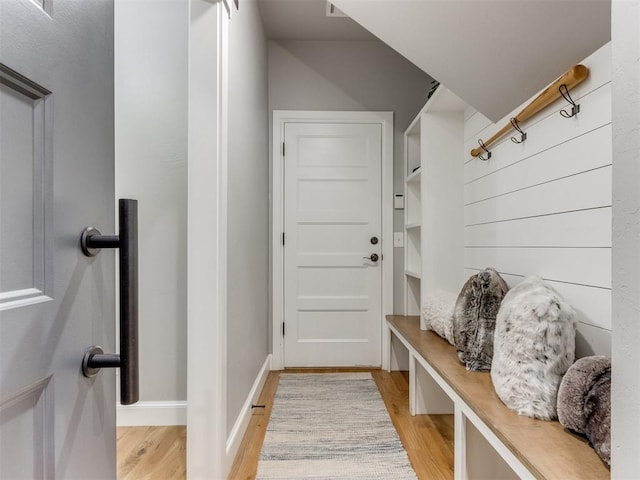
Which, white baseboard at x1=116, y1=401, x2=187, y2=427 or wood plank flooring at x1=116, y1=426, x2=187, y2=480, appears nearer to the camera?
wood plank flooring at x1=116, y1=426, x2=187, y2=480

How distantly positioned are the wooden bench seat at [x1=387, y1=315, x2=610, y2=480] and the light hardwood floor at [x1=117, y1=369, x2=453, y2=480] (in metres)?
0.33

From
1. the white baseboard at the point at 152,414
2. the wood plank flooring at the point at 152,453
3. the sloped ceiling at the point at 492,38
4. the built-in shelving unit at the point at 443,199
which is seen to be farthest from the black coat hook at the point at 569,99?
the white baseboard at the point at 152,414

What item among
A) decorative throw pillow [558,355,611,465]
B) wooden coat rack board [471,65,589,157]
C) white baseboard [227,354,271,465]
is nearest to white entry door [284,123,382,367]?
white baseboard [227,354,271,465]

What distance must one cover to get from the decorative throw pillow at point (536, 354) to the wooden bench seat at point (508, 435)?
0.15 ft

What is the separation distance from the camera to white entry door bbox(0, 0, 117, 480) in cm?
37

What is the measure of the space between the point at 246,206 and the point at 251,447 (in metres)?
1.24

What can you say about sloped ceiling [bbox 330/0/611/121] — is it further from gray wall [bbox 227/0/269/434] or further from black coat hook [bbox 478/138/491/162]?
gray wall [bbox 227/0/269/434]

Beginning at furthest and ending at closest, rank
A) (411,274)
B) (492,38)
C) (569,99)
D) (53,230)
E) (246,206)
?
(411,274)
(246,206)
(492,38)
(569,99)
(53,230)

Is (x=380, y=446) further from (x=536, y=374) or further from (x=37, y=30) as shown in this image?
(x=37, y=30)

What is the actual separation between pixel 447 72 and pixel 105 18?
1.64 metres

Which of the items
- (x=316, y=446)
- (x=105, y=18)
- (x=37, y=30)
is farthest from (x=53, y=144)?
(x=316, y=446)

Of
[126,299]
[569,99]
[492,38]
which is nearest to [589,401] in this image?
[569,99]

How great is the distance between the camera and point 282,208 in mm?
2922

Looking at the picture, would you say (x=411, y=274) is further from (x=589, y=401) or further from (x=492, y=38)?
(x=589, y=401)
